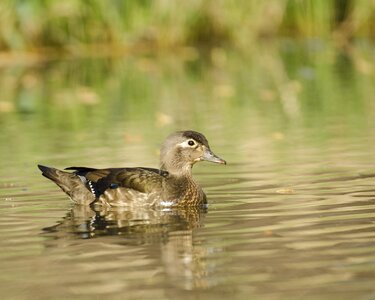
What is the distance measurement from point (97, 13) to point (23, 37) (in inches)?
58.3

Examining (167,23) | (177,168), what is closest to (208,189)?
(177,168)

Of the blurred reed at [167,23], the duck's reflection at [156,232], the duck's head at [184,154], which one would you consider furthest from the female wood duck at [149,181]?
the blurred reed at [167,23]

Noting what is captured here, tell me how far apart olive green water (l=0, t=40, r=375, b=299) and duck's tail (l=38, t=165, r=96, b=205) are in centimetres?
16

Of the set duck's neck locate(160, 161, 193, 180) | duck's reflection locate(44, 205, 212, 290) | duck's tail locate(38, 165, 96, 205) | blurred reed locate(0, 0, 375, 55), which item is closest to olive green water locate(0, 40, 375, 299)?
duck's reflection locate(44, 205, 212, 290)

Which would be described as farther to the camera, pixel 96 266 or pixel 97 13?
pixel 97 13

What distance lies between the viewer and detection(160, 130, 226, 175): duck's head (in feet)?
36.7

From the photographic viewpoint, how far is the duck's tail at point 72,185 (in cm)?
1106

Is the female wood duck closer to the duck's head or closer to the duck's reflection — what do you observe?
the duck's head

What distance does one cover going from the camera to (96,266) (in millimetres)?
8047

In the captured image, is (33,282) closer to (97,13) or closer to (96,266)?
(96,266)

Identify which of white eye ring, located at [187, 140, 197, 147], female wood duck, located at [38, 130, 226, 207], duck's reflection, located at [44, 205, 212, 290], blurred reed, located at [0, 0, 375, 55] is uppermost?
blurred reed, located at [0, 0, 375, 55]

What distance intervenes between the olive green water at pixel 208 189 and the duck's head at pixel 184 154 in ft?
0.99

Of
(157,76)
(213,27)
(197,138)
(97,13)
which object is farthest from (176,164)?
(213,27)

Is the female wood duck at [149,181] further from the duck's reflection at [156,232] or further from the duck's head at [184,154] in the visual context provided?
the duck's reflection at [156,232]
